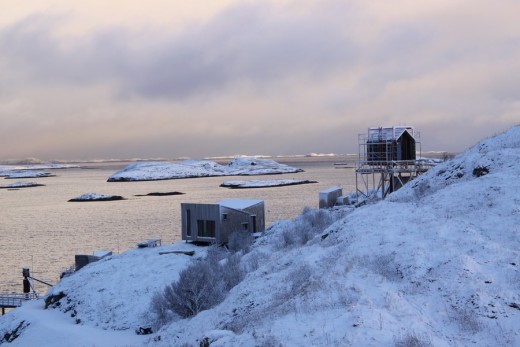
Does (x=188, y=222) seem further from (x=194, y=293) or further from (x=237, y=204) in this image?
(x=194, y=293)

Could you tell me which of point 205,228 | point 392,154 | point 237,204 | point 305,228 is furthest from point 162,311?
point 392,154

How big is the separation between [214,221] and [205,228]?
133 centimetres

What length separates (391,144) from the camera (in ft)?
162

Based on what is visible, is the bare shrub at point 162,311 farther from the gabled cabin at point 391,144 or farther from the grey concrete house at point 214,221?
the gabled cabin at point 391,144

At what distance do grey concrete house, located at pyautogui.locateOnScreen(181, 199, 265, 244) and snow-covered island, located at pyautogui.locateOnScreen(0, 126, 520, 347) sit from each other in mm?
10296

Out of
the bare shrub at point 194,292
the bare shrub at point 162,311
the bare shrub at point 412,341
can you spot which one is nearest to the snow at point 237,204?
the bare shrub at point 194,292

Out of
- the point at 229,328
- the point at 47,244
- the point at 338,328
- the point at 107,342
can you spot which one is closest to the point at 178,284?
the point at 107,342

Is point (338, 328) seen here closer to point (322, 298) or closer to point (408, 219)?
point (322, 298)

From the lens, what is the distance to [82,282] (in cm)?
3553

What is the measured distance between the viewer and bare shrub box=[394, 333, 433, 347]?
10828 millimetres

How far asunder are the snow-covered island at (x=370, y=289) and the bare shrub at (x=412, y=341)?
1.6 inches

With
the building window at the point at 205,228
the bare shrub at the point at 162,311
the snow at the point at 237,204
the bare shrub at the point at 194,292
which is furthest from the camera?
the snow at the point at 237,204

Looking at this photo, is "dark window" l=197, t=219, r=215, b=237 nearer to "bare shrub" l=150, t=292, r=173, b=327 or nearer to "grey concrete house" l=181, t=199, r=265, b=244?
"grey concrete house" l=181, t=199, r=265, b=244

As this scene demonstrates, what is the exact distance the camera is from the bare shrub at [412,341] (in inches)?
426
